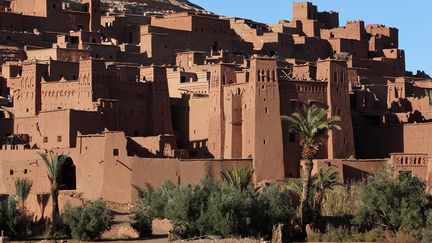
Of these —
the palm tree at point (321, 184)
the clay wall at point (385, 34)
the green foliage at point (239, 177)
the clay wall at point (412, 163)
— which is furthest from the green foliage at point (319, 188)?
the clay wall at point (385, 34)

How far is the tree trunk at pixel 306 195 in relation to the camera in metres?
42.2

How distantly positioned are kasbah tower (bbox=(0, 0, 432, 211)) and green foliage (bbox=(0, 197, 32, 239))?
2.93m

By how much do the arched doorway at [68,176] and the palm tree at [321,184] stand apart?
10.3m

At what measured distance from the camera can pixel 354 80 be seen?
198 ft

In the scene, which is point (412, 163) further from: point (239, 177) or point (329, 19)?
point (329, 19)

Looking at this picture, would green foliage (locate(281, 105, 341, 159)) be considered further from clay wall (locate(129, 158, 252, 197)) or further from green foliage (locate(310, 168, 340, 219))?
clay wall (locate(129, 158, 252, 197))

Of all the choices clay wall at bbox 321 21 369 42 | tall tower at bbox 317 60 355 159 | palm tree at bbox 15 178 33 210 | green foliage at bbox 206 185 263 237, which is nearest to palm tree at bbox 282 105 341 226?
green foliage at bbox 206 185 263 237

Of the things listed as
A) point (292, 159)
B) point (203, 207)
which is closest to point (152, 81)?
point (292, 159)

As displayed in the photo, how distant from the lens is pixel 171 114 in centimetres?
5347

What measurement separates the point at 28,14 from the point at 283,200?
26390mm

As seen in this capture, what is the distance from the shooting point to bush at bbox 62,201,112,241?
43031 millimetres

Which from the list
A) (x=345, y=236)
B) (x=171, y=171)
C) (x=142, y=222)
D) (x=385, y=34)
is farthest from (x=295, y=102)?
(x=385, y=34)

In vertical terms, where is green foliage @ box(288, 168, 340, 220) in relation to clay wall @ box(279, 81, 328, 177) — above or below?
below

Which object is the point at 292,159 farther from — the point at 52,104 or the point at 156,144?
the point at 52,104
